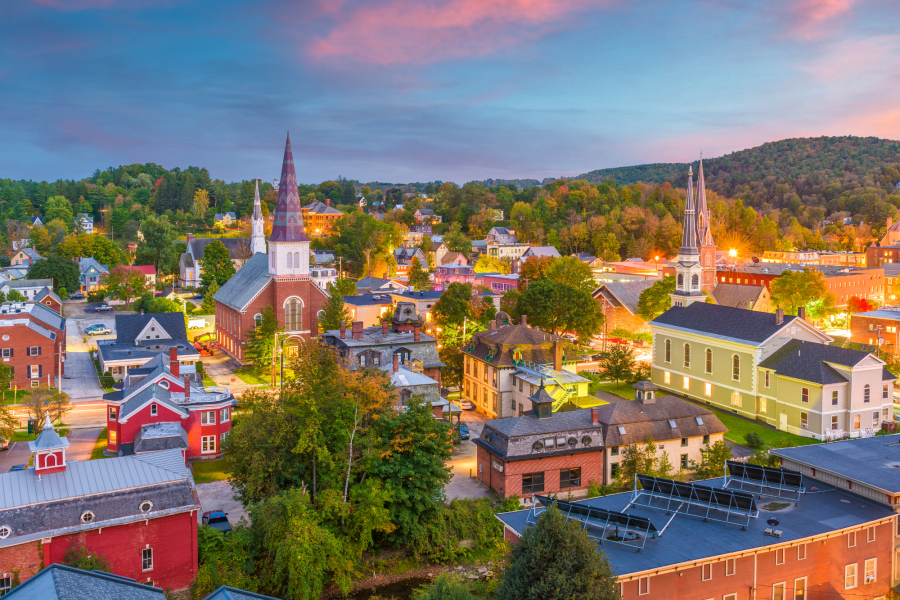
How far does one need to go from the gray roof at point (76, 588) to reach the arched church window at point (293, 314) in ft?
153

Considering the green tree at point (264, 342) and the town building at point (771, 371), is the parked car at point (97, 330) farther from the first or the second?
the town building at point (771, 371)

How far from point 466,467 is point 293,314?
104ft

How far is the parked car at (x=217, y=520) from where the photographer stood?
30.3 metres

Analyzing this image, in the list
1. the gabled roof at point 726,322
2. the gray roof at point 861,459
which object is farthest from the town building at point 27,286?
the gray roof at point 861,459

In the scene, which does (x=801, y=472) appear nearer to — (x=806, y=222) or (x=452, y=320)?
(x=452, y=320)

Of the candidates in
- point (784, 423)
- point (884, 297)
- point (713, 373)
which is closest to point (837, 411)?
point (784, 423)

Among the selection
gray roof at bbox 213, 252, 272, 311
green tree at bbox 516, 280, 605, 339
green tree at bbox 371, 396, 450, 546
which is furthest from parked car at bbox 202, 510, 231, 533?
green tree at bbox 516, 280, 605, 339

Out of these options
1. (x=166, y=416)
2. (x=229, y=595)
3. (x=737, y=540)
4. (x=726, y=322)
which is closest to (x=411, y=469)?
(x=229, y=595)

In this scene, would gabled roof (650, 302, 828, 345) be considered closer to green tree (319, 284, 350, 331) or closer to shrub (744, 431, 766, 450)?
shrub (744, 431, 766, 450)

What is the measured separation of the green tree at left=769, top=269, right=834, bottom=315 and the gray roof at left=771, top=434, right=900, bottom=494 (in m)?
47.2

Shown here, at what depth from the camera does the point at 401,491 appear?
2983 centimetres

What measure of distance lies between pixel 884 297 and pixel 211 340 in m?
97.6

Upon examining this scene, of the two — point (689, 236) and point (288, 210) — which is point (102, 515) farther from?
point (689, 236)

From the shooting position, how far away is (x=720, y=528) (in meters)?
25.5
